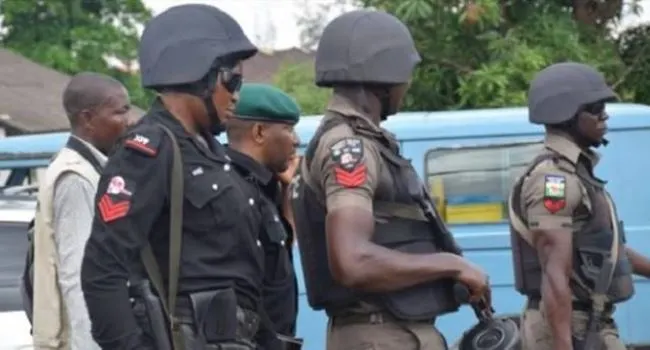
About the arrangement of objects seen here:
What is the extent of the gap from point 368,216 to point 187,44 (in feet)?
2.18

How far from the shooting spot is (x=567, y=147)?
492cm

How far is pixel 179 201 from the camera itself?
11.0 ft

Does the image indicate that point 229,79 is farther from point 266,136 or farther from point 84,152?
point 84,152

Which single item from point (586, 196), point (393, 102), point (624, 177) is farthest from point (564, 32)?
point (393, 102)

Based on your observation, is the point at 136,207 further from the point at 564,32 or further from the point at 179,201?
the point at 564,32

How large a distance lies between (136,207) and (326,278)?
32.6 inches

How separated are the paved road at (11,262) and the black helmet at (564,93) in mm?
2334

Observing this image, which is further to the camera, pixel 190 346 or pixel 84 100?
pixel 84 100

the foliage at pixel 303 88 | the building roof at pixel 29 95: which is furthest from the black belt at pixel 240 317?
the building roof at pixel 29 95

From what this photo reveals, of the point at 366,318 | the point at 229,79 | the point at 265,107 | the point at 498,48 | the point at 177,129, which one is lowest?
the point at 498,48

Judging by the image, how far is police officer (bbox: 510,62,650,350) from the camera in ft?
15.6

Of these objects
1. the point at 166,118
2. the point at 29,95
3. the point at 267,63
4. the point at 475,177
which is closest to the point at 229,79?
the point at 166,118

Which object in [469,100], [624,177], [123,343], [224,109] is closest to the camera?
[123,343]

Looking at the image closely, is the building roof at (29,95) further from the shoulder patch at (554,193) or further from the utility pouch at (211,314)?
the utility pouch at (211,314)
